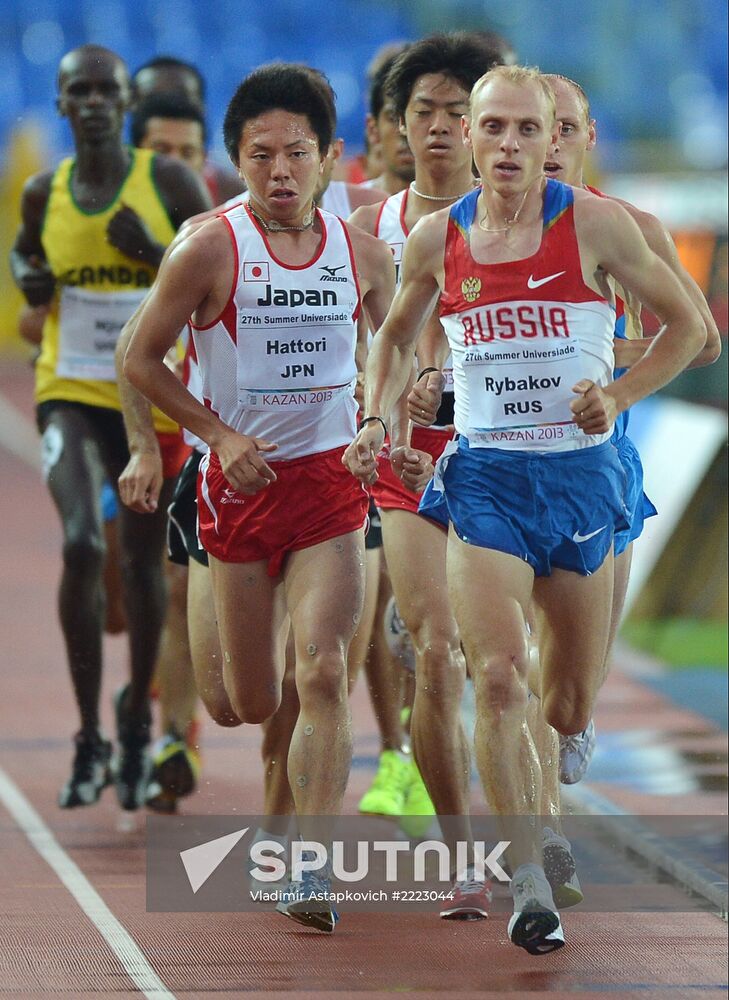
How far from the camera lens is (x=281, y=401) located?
223 inches

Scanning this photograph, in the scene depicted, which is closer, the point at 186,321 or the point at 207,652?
the point at 186,321

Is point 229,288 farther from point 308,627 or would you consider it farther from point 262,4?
point 262,4

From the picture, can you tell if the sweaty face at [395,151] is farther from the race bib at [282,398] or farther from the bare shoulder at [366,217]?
the race bib at [282,398]

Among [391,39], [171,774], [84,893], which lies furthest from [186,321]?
[391,39]

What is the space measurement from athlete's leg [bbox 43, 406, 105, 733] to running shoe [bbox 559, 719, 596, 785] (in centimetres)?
227

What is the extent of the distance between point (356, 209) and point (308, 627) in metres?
1.94

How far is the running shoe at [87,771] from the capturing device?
297 inches

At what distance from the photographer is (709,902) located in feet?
20.0

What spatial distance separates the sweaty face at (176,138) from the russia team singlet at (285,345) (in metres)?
3.11

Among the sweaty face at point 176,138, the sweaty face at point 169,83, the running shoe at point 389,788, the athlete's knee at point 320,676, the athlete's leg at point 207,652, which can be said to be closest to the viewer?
the athlete's knee at point 320,676

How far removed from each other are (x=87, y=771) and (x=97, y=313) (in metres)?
1.80

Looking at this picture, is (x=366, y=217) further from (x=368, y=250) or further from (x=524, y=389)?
(x=524, y=389)

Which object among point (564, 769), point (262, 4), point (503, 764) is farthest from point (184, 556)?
point (262, 4)

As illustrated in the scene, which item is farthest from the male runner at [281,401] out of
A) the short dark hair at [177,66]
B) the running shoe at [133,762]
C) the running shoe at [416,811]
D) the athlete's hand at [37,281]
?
the short dark hair at [177,66]
